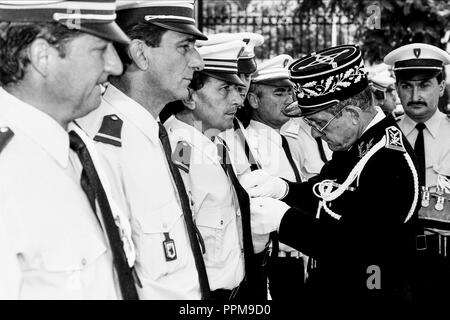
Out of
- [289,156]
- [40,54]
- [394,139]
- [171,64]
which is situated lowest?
[289,156]

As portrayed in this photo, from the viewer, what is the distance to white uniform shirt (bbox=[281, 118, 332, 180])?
5.79 metres

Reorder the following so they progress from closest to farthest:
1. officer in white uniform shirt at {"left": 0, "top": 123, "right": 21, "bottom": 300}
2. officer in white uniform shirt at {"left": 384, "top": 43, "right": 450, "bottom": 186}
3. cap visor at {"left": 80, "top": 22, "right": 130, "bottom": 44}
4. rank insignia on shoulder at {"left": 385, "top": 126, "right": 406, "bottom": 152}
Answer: officer in white uniform shirt at {"left": 0, "top": 123, "right": 21, "bottom": 300} < cap visor at {"left": 80, "top": 22, "right": 130, "bottom": 44} < rank insignia on shoulder at {"left": 385, "top": 126, "right": 406, "bottom": 152} < officer in white uniform shirt at {"left": 384, "top": 43, "right": 450, "bottom": 186}

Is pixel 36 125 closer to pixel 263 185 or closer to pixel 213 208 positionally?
pixel 213 208

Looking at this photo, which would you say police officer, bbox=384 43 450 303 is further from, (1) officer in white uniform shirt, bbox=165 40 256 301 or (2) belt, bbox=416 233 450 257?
(1) officer in white uniform shirt, bbox=165 40 256 301

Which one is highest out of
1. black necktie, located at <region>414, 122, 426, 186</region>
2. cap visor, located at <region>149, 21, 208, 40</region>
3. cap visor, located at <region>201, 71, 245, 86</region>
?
cap visor, located at <region>149, 21, 208, 40</region>

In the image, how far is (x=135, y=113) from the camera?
2760 mm

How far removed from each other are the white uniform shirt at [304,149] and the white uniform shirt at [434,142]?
871 millimetres

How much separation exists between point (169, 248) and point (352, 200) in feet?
3.72

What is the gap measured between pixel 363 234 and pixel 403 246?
216mm

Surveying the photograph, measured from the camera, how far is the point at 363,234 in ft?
10.7

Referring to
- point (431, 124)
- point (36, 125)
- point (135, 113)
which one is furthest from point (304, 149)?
point (36, 125)

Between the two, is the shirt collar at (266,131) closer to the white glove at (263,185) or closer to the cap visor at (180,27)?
the white glove at (263,185)

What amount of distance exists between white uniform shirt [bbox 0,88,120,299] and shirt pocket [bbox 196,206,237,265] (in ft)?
3.89

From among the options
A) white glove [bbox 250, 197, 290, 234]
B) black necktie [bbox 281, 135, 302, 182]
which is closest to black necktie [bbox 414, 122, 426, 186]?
black necktie [bbox 281, 135, 302, 182]
